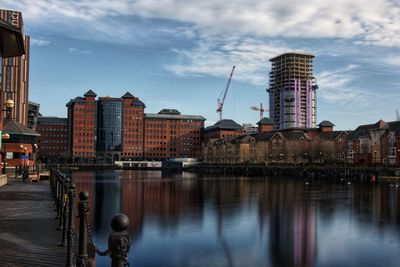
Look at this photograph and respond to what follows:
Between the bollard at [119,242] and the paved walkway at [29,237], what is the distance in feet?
24.1

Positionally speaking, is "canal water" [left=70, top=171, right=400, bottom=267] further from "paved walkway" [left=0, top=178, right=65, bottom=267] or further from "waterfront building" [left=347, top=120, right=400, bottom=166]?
"waterfront building" [left=347, top=120, right=400, bottom=166]

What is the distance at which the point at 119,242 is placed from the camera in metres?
7.15

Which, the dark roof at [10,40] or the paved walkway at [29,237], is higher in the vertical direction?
the dark roof at [10,40]

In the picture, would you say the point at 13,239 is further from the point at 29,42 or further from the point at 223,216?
the point at 29,42

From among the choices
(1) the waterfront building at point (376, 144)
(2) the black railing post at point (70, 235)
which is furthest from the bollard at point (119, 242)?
(1) the waterfront building at point (376, 144)

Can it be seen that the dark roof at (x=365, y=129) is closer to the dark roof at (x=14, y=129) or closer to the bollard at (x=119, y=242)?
the dark roof at (x=14, y=129)

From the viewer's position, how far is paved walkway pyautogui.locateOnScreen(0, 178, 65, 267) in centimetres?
1410

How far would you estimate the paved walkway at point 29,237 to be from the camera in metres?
14.1

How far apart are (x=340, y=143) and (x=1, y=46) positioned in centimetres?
16102

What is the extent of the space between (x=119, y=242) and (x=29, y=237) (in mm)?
11930

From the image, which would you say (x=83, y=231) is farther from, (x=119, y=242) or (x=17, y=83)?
(x=17, y=83)

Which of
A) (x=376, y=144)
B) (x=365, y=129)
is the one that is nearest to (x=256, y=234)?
(x=376, y=144)

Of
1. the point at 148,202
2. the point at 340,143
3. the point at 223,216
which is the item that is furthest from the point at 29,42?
the point at 223,216

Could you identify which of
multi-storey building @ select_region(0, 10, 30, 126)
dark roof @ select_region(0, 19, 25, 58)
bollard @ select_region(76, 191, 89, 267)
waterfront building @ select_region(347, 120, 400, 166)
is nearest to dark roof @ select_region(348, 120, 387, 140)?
waterfront building @ select_region(347, 120, 400, 166)
